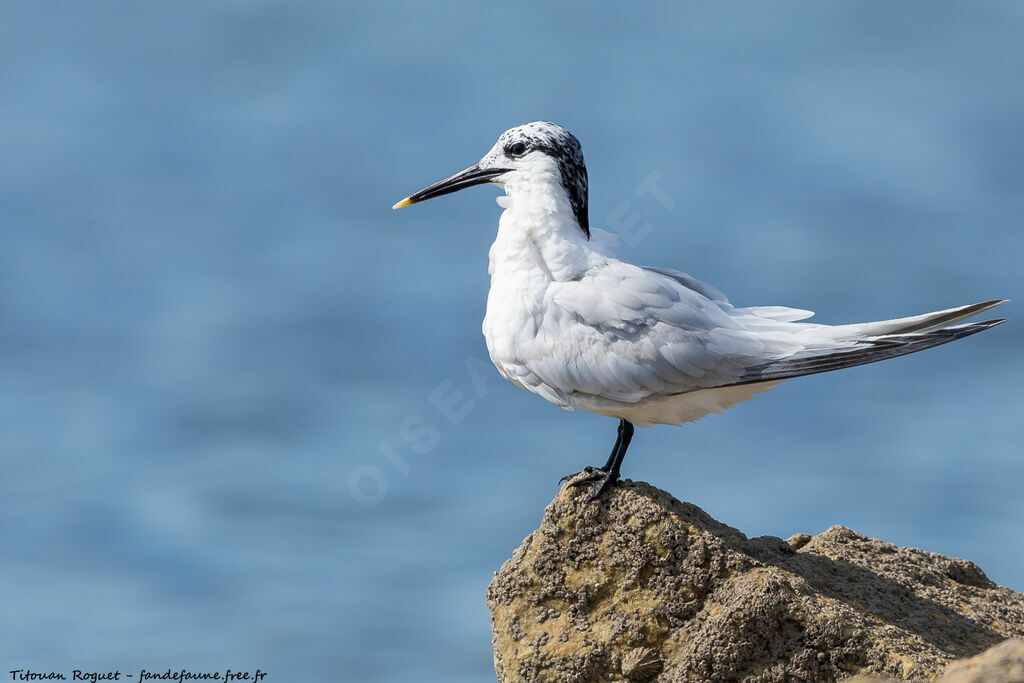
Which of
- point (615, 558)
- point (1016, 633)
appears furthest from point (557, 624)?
point (1016, 633)

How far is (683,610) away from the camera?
6613mm

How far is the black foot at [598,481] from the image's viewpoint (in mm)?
7023

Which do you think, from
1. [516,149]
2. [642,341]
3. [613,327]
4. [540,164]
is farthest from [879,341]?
[516,149]

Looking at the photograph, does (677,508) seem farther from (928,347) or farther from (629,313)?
(928,347)

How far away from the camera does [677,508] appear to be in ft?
23.2

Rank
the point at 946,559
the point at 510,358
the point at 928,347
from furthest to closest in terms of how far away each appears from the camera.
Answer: the point at 946,559
the point at 510,358
the point at 928,347

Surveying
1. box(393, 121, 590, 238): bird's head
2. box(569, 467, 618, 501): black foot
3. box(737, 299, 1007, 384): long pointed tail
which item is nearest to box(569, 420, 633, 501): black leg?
box(569, 467, 618, 501): black foot

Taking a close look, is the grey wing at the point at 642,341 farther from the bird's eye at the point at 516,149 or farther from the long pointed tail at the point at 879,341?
the bird's eye at the point at 516,149

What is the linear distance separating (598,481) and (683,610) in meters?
1.02

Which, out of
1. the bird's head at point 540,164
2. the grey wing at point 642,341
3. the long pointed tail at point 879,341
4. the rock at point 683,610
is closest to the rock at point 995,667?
the rock at point 683,610

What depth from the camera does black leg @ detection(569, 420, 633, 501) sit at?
7.06 m

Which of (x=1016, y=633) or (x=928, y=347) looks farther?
(x=1016, y=633)

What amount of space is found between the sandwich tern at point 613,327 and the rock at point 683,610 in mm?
430

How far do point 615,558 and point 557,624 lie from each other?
1.92ft
